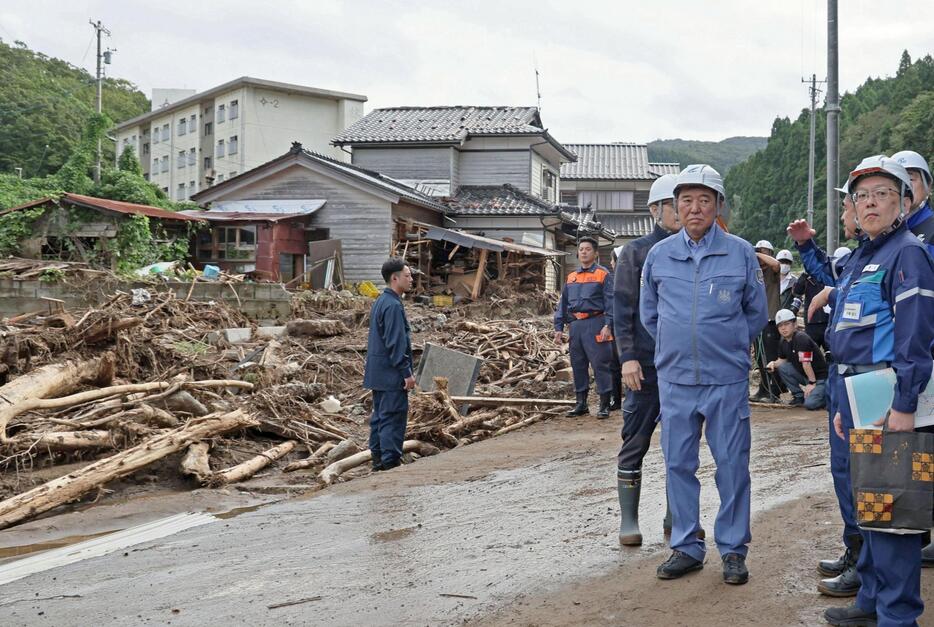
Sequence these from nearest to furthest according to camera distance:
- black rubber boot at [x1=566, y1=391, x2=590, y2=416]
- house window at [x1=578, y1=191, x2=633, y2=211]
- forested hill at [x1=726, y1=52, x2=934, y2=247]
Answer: black rubber boot at [x1=566, y1=391, x2=590, y2=416], house window at [x1=578, y1=191, x2=633, y2=211], forested hill at [x1=726, y1=52, x2=934, y2=247]

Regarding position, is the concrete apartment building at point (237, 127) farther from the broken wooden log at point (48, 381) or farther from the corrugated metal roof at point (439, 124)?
the broken wooden log at point (48, 381)

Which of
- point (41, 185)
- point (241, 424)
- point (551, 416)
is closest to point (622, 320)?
point (241, 424)

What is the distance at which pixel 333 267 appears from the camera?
26.3 metres

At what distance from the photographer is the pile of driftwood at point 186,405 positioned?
26.7 feet

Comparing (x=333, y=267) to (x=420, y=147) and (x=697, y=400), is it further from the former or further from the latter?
(x=697, y=400)

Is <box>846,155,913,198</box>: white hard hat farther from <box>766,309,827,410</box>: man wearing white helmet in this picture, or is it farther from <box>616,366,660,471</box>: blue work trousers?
<box>766,309,827,410</box>: man wearing white helmet

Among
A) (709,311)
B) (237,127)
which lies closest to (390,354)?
(709,311)

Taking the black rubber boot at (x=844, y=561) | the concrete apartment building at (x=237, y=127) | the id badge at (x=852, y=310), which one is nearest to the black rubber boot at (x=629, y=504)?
the black rubber boot at (x=844, y=561)

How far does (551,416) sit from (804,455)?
430 centimetres

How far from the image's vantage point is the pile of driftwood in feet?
26.7

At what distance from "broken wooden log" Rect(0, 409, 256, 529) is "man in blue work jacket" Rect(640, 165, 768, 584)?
17.2 ft

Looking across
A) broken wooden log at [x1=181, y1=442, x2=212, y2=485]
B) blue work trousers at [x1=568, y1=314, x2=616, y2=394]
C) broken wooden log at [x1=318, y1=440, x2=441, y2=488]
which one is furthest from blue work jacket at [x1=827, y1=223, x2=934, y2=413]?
blue work trousers at [x1=568, y1=314, x2=616, y2=394]

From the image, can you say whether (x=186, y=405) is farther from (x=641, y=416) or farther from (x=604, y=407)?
(x=641, y=416)

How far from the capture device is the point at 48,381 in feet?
30.0
